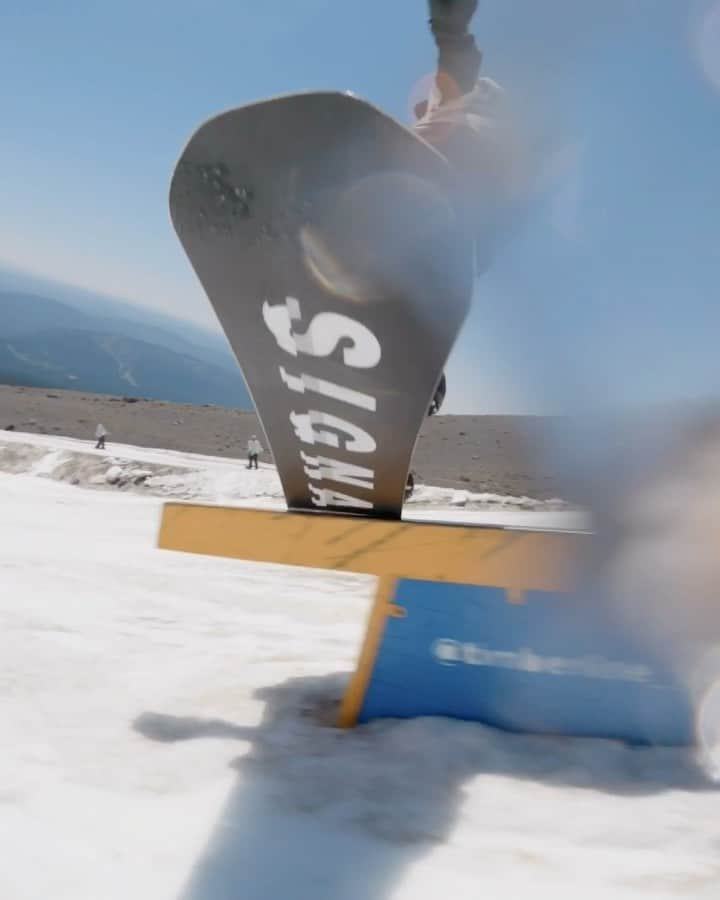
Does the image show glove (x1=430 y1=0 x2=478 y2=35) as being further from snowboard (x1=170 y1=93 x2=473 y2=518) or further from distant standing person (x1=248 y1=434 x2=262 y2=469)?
distant standing person (x1=248 y1=434 x2=262 y2=469)

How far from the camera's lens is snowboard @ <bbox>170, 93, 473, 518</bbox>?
3.73ft

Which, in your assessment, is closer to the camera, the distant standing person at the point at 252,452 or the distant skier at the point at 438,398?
the distant skier at the point at 438,398

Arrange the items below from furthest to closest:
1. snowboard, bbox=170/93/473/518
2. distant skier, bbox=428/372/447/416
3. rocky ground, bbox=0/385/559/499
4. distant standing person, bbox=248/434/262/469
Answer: rocky ground, bbox=0/385/559/499 < distant standing person, bbox=248/434/262/469 < distant skier, bbox=428/372/447/416 < snowboard, bbox=170/93/473/518

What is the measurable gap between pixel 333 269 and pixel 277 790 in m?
0.76

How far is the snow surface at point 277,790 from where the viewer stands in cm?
86

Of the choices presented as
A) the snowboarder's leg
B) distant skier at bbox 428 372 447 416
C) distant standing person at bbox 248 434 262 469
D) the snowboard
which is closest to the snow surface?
the snowboard

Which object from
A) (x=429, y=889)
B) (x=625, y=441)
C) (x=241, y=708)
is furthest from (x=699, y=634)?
(x=241, y=708)

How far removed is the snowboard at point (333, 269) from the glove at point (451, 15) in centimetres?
29

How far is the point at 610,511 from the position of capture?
4.20 feet

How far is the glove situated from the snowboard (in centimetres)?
29

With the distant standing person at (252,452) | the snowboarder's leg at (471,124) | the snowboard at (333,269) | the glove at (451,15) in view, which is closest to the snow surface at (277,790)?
the snowboard at (333,269)

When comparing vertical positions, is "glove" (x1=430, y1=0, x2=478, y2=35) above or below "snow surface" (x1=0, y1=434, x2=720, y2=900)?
above

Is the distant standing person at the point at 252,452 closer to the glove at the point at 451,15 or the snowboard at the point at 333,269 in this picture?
the snowboard at the point at 333,269

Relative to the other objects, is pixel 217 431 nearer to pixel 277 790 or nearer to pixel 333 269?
pixel 333 269
